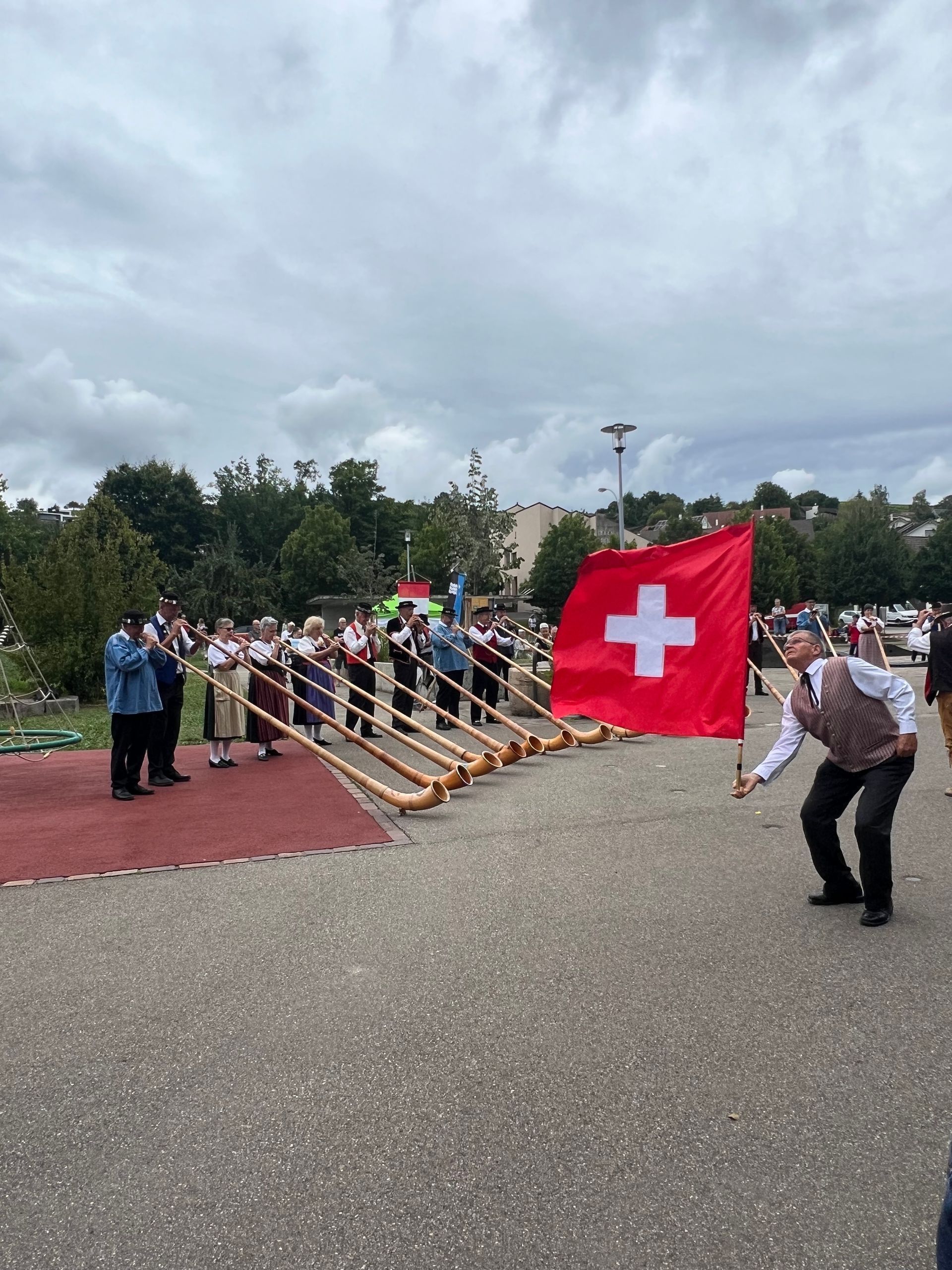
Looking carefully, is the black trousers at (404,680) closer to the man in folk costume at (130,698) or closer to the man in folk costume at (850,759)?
the man in folk costume at (130,698)

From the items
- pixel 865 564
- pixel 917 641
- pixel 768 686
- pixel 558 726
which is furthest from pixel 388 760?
pixel 865 564

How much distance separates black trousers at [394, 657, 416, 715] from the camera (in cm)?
1458

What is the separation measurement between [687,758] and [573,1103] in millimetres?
8086

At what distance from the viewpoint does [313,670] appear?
13477 millimetres

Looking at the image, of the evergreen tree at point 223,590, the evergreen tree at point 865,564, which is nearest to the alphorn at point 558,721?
the evergreen tree at point 223,590

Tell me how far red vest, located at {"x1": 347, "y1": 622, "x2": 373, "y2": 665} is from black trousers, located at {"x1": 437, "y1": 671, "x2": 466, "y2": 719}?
1.77 metres

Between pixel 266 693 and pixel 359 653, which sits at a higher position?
pixel 359 653

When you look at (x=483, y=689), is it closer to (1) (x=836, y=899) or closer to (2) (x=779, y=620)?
(1) (x=836, y=899)

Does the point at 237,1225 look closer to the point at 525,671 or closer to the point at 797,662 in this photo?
the point at 797,662

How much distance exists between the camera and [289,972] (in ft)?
14.8

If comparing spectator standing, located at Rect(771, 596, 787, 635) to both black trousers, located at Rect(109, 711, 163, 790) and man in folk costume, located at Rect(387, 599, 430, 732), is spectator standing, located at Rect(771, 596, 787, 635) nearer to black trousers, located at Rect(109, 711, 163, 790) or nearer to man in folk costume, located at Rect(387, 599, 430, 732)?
man in folk costume, located at Rect(387, 599, 430, 732)

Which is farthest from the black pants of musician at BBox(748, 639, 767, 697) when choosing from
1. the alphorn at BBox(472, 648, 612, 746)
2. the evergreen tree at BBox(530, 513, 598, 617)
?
the evergreen tree at BBox(530, 513, 598, 617)

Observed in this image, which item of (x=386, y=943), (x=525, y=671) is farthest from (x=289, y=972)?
(x=525, y=671)

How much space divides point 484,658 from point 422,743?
3.72 m
